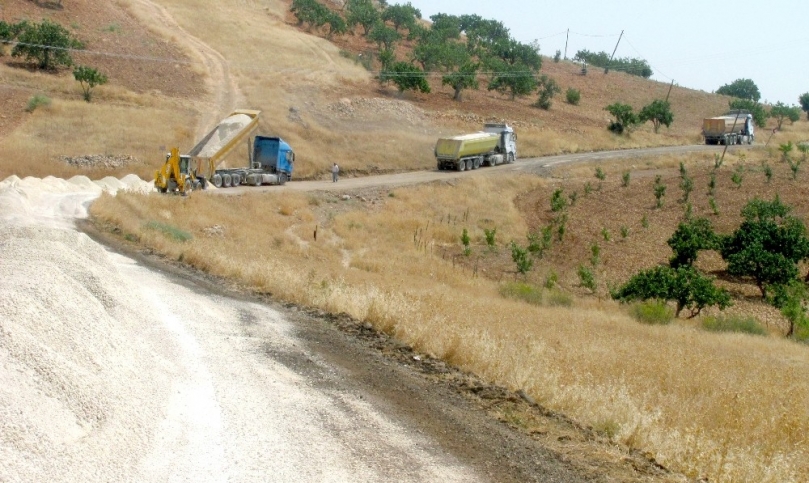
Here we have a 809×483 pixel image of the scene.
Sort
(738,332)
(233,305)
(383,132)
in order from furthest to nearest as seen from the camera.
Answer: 1. (383,132)
2. (738,332)
3. (233,305)

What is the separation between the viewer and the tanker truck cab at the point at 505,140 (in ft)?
202

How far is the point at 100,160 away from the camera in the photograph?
44094 millimetres

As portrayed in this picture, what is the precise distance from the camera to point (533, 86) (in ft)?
293

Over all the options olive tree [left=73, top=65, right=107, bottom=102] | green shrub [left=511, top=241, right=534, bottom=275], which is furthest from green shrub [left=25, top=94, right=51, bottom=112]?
green shrub [left=511, top=241, right=534, bottom=275]

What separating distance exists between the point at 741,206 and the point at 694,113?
6576 cm

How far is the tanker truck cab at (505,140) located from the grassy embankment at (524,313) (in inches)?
581

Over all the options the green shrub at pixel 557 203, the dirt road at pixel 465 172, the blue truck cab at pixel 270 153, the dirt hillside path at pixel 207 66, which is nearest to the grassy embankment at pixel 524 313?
the green shrub at pixel 557 203

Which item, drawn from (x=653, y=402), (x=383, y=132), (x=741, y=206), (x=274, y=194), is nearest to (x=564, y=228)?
(x=741, y=206)

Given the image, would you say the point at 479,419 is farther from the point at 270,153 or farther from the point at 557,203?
the point at 270,153

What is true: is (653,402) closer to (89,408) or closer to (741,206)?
(89,408)

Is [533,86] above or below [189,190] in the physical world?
above

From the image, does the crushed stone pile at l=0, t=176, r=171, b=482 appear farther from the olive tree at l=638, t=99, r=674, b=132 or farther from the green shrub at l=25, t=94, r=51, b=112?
the olive tree at l=638, t=99, r=674, b=132

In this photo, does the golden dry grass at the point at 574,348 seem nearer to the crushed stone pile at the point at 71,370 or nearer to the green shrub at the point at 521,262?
the green shrub at the point at 521,262

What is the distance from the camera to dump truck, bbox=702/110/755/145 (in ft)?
257
